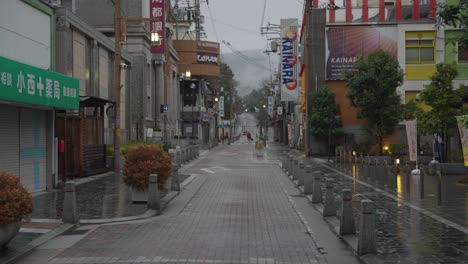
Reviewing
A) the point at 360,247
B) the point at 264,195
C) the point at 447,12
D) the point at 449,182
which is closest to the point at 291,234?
the point at 360,247

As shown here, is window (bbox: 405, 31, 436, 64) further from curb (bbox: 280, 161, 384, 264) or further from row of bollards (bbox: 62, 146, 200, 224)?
curb (bbox: 280, 161, 384, 264)

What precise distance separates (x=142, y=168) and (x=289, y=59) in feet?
146

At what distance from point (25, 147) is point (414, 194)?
1215cm

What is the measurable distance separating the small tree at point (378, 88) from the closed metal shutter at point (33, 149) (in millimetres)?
24315

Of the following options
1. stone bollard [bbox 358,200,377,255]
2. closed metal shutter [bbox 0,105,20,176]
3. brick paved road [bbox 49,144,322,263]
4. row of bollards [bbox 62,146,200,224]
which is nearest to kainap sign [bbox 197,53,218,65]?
row of bollards [bbox 62,146,200,224]

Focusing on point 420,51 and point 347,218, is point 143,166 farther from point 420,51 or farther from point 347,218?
point 420,51

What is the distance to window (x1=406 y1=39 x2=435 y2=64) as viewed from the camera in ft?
144

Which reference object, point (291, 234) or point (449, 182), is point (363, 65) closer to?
point (449, 182)

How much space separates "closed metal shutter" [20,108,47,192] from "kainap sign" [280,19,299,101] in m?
41.9

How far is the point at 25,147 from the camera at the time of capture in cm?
1706

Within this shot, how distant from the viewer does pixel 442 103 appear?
2769 cm

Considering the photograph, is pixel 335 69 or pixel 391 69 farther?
pixel 335 69

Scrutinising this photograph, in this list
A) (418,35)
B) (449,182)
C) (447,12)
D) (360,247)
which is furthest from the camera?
(418,35)

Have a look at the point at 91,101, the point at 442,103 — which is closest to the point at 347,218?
the point at 91,101
